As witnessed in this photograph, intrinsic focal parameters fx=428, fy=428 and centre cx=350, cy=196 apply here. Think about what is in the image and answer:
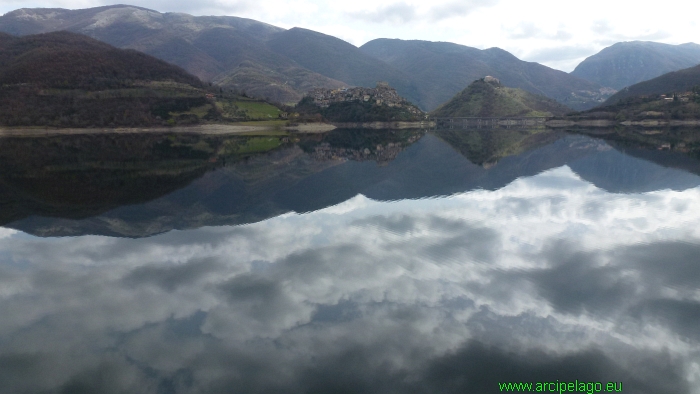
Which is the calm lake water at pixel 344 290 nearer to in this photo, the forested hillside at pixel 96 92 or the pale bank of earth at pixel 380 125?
the forested hillside at pixel 96 92

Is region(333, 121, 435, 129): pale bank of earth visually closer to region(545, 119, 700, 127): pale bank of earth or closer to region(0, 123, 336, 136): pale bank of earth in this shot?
region(0, 123, 336, 136): pale bank of earth

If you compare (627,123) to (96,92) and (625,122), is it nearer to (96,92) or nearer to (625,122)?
(625,122)

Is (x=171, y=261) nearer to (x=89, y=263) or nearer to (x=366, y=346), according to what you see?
(x=89, y=263)

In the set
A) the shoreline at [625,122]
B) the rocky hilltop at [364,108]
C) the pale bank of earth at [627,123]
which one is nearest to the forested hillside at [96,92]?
the rocky hilltop at [364,108]

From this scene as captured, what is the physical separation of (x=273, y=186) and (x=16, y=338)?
22.6 metres

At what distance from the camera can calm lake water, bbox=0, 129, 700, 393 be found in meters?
9.60

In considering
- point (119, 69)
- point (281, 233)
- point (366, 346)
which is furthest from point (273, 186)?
point (119, 69)

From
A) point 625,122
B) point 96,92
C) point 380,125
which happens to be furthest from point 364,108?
point 625,122

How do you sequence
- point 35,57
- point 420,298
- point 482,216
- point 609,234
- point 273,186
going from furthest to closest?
point 35,57
point 273,186
point 482,216
point 609,234
point 420,298

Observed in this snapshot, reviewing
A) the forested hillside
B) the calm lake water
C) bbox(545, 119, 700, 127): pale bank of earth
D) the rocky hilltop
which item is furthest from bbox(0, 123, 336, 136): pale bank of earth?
bbox(545, 119, 700, 127): pale bank of earth

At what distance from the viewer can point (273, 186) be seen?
3309 centimetres

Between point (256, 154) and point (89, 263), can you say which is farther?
point (256, 154)

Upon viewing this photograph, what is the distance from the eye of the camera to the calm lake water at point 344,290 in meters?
9.60

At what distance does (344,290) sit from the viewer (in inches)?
547
